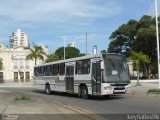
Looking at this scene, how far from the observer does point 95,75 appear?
26094 mm

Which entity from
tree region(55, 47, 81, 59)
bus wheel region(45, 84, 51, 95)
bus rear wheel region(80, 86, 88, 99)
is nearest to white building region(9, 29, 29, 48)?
tree region(55, 47, 81, 59)

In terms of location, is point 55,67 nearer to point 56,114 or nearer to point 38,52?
point 56,114

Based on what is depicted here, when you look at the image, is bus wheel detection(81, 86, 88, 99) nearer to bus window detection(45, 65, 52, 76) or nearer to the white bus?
the white bus

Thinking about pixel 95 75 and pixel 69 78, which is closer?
pixel 95 75

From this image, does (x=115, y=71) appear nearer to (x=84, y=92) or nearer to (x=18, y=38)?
(x=84, y=92)

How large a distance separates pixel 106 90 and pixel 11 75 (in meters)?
116

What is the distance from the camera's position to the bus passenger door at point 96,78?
84.0ft

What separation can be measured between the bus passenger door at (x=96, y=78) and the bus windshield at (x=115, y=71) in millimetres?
529

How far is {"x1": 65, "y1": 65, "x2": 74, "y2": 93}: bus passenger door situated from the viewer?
97.1ft

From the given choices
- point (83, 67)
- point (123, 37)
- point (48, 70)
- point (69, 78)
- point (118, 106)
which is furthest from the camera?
point (123, 37)

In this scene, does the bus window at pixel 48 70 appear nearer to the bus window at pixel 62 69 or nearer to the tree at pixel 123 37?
the bus window at pixel 62 69

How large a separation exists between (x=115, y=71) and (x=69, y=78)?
5.38m

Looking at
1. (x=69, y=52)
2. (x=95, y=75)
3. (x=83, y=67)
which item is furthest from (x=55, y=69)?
(x=69, y=52)

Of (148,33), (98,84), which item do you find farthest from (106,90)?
(148,33)
